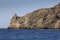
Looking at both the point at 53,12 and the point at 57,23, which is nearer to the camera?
the point at 57,23

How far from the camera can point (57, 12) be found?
641ft

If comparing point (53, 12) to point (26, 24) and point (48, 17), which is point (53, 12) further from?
point (26, 24)

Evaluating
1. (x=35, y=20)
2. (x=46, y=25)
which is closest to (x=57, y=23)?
(x=46, y=25)

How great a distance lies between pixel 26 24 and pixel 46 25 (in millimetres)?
16957

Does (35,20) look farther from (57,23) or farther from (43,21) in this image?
(57,23)

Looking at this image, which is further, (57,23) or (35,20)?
(35,20)

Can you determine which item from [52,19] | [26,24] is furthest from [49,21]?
[26,24]

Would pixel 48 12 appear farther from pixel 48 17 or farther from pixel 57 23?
pixel 57 23

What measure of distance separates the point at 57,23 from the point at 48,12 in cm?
1659

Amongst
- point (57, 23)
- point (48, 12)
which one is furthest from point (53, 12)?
point (57, 23)

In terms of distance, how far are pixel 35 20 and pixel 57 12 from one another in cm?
1484

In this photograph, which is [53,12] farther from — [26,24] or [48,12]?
[26,24]

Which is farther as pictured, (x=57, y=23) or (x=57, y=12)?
(x=57, y=12)

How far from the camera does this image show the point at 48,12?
198 metres
